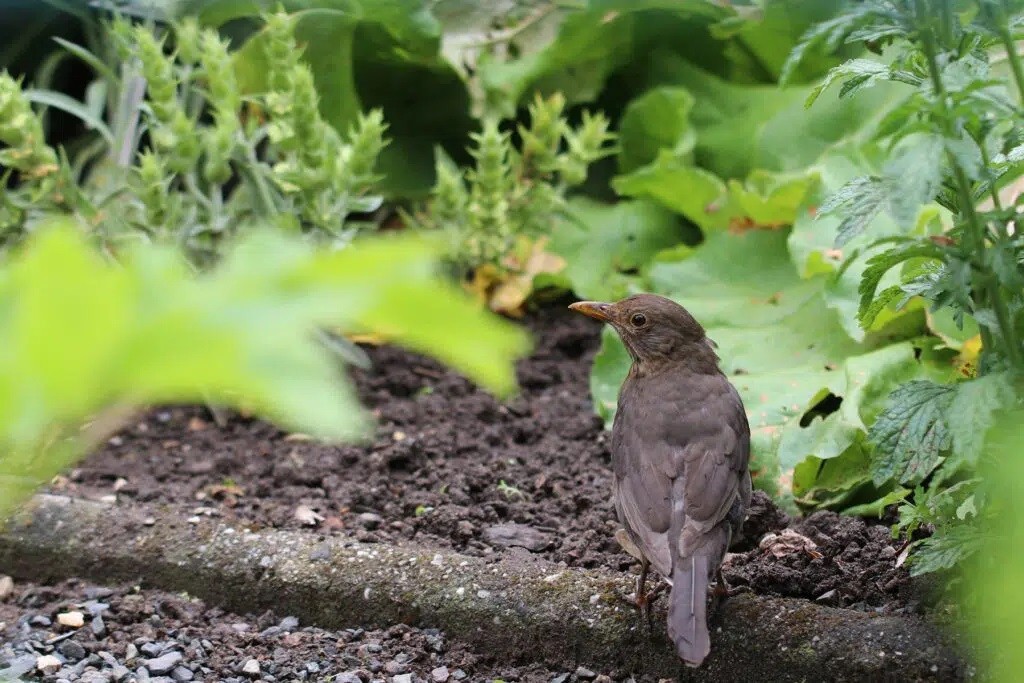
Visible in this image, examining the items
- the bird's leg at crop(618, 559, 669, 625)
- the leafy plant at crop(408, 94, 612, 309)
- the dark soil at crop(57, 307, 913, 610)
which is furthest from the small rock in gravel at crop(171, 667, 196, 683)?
the leafy plant at crop(408, 94, 612, 309)

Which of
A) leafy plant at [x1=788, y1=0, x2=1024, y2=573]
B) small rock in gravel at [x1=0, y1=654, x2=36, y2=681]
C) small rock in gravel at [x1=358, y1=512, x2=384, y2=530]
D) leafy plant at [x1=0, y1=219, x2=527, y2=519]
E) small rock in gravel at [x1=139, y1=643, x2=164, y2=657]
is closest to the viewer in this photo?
leafy plant at [x1=0, y1=219, x2=527, y2=519]

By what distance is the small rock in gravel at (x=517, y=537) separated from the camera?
11.8 feet

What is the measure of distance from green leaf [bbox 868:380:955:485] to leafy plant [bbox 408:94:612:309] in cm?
232

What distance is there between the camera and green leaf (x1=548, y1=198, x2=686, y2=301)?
17.3ft

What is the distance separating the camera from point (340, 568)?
342 cm

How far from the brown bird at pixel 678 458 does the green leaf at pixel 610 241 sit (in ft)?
5.03

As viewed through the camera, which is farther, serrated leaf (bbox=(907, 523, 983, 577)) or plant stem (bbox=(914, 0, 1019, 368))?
serrated leaf (bbox=(907, 523, 983, 577))

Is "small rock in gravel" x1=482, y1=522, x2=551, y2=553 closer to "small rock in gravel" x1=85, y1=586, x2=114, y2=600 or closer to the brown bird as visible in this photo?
the brown bird

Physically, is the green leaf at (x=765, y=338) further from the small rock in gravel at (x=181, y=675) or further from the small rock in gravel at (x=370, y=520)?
the small rock in gravel at (x=181, y=675)

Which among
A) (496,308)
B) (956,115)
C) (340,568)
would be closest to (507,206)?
(496,308)

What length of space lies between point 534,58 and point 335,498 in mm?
2420

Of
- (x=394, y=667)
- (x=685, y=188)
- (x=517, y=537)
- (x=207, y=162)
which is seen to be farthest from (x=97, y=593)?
(x=685, y=188)

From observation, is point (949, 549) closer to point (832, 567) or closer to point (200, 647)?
point (832, 567)

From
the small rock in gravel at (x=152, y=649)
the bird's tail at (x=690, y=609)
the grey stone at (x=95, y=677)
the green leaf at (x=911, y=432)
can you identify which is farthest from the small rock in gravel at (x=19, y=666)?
the green leaf at (x=911, y=432)
